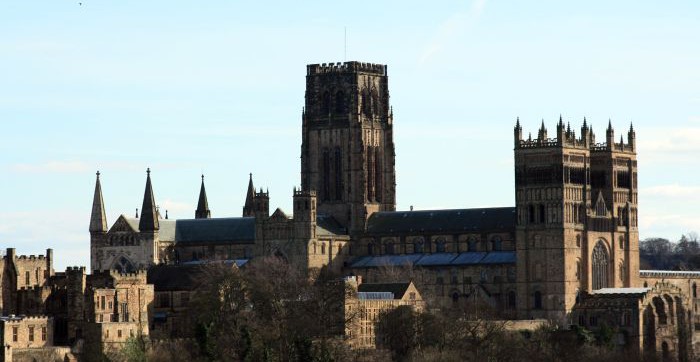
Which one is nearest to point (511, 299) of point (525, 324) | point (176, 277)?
point (525, 324)

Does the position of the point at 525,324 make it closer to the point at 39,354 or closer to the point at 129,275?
the point at 129,275

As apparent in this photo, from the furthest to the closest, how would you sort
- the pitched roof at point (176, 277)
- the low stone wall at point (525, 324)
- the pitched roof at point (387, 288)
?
the pitched roof at point (387, 288) → the pitched roof at point (176, 277) → the low stone wall at point (525, 324)

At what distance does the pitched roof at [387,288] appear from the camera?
18798 cm

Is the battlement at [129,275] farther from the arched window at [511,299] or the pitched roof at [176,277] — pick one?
the arched window at [511,299]

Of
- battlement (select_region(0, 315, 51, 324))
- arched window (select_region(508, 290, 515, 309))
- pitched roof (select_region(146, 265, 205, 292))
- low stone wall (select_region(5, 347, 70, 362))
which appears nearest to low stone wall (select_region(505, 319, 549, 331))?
arched window (select_region(508, 290, 515, 309))

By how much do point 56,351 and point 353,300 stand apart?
26.6m

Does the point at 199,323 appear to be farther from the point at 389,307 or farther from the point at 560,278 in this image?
the point at 560,278

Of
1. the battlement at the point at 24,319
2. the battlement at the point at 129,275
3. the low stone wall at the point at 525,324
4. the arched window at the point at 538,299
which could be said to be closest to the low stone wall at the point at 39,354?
the battlement at the point at 24,319

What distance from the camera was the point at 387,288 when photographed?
19000cm

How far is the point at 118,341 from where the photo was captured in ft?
545

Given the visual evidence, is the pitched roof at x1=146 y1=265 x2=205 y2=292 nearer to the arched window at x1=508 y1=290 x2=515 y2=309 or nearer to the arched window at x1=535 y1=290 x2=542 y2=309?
the arched window at x1=508 y1=290 x2=515 y2=309

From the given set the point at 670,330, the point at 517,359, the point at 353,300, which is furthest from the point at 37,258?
the point at 670,330

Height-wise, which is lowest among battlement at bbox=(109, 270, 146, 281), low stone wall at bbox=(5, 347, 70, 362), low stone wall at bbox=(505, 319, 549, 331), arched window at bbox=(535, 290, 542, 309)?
low stone wall at bbox=(5, 347, 70, 362)

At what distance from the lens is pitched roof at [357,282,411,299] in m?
188
